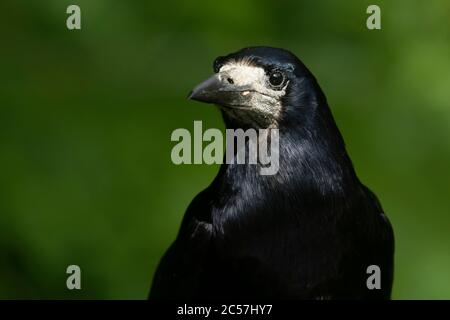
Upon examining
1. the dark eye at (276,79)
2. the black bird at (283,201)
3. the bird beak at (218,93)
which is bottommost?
the black bird at (283,201)

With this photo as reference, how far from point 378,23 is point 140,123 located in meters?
1.42

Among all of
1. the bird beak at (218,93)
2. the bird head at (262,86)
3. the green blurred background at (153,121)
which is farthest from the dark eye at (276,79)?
the green blurred background at (153,121)

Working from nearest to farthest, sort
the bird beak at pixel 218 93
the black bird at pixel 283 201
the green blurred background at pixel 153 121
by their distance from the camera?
the bird beak at pixel 218 93, the black bird at pixel 283 201, the green blurred background at pixel 153 121


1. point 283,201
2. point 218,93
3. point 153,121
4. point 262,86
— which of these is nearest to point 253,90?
point 262,86

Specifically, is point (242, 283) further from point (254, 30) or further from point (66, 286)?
point (254, 30)

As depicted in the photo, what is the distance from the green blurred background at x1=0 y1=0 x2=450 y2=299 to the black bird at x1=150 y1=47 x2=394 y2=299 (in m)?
1.64

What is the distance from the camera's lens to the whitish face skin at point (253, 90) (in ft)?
13.9

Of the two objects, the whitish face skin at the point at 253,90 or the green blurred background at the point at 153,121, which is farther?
the green blurred background at the point at 153,121

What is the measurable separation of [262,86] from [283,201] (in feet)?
1.41

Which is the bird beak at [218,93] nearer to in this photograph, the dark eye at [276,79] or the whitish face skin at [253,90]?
the whitish face skin at [253,90]

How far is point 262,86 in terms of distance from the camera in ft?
14.0

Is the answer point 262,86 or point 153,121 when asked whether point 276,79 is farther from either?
point 153,121

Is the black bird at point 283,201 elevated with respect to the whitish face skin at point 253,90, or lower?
lower
